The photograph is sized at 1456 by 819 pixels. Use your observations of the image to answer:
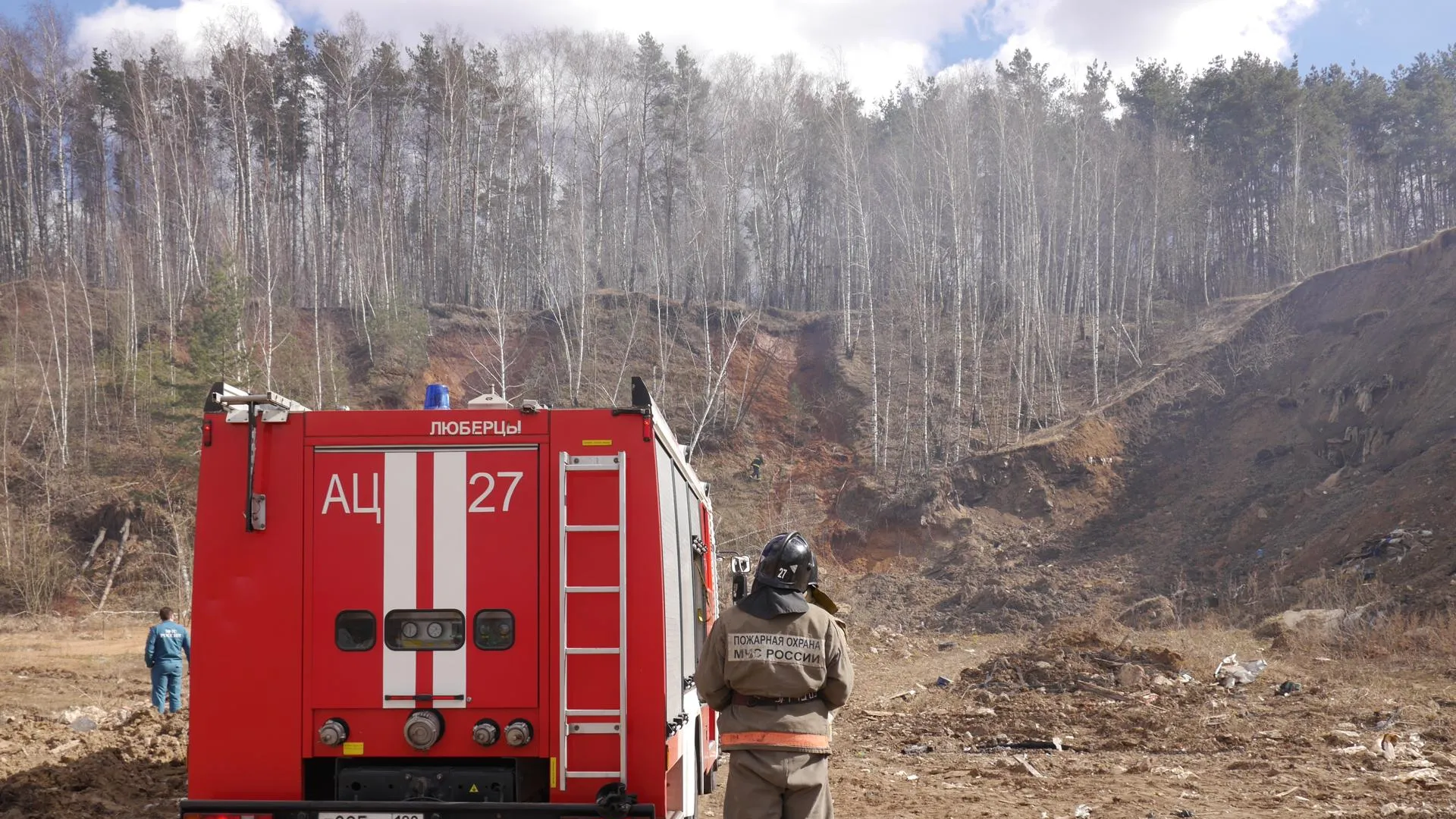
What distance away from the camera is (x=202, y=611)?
5.32 m

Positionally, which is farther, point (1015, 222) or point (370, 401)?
point (1015, 222)

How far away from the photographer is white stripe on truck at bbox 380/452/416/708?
5.33 m

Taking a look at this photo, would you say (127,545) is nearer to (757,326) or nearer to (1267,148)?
(757,326)

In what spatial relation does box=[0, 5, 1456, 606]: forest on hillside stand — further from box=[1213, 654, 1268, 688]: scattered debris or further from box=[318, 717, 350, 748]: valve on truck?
box=[318, 717, 350, 748]: valve on truck

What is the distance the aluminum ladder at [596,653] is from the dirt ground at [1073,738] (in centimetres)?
277

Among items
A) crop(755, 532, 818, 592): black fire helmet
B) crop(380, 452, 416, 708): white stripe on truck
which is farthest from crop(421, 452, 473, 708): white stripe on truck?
crop(755, 532, 818, 592): black fire helmet

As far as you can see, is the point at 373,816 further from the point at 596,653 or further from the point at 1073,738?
the point at 1073,738

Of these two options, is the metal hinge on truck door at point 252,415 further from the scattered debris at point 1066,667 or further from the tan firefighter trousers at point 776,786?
the scattered debris at point 1066,667

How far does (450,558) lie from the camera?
5.38 m

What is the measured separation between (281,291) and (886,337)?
23.2 metres

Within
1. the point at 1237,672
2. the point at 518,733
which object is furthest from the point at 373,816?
the point at 1237,672

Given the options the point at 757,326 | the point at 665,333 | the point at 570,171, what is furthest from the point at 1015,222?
the point at 570,171

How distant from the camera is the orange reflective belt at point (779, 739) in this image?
15.5 feet

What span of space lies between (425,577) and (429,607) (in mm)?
147
